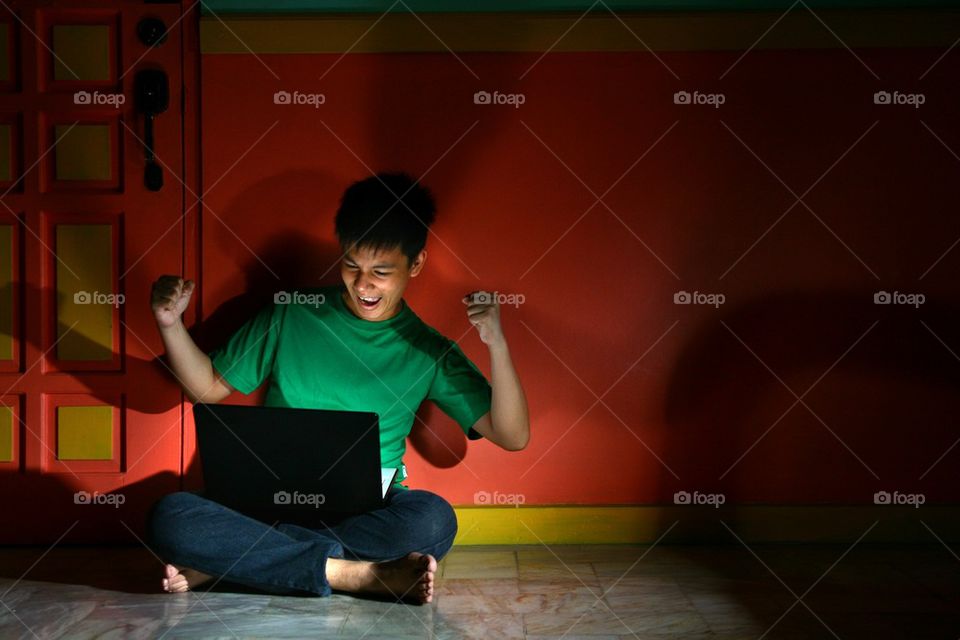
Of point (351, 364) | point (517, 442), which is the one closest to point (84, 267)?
point (351, 364)

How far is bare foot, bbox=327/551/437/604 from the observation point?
6.05 ft

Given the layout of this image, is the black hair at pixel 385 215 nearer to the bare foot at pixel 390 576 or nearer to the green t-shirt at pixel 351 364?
the green t-shirt at pixel 351 364

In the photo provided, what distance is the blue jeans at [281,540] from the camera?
74.7 inches

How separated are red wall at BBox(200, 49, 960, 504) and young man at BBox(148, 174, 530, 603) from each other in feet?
0.46

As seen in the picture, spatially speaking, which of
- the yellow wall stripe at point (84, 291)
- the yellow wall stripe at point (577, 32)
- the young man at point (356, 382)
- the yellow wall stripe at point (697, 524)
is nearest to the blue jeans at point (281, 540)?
the young man at point (356, 382)

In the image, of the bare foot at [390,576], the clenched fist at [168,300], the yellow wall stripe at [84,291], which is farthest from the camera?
the yellow wall stripe at [84,291]

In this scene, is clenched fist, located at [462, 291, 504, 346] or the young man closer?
the young man

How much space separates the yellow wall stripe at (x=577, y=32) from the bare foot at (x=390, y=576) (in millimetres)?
1283

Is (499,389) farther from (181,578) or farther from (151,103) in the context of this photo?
(151,103)

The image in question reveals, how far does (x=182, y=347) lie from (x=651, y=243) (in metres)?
1.22

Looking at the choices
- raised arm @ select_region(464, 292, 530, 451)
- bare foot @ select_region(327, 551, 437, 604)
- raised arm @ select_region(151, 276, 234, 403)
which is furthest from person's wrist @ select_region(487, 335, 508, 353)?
raised arm @ select_region(151, 276, 234, 403)

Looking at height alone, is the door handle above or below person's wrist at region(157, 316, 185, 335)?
above

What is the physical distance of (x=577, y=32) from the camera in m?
2.32

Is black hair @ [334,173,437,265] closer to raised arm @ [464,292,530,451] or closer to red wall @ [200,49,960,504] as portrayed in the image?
red wall @ [200,49,960,504]
